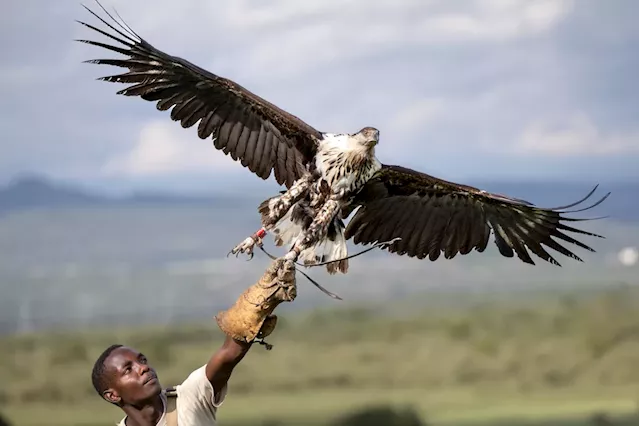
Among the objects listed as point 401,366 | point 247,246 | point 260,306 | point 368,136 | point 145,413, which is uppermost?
point 401,366

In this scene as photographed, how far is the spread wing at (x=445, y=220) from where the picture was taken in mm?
3789

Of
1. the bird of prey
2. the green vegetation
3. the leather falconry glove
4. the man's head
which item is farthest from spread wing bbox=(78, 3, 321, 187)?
the green vegetation

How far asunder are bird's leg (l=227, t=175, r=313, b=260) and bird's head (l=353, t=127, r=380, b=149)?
228 mm

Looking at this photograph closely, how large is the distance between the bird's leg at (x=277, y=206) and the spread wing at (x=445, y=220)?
0.82ft

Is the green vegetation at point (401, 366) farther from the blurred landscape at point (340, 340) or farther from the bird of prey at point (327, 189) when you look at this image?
the bird of prey at point (327, 189)

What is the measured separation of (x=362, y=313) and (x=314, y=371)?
2.44 ft

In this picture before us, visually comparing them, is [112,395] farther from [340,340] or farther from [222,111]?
[340,340]

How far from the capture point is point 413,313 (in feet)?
34.1

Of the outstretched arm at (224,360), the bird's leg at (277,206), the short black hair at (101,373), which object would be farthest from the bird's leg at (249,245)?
the short black hair at (101,373)

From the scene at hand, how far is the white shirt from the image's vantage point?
292 cm

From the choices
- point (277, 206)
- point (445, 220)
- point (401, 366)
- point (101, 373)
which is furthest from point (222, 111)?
point (401, 366)

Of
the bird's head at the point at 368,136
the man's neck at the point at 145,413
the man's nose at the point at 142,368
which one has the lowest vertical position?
the man's neck at the point at 145,413

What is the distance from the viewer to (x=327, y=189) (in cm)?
352

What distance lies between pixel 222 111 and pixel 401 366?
272 inches
